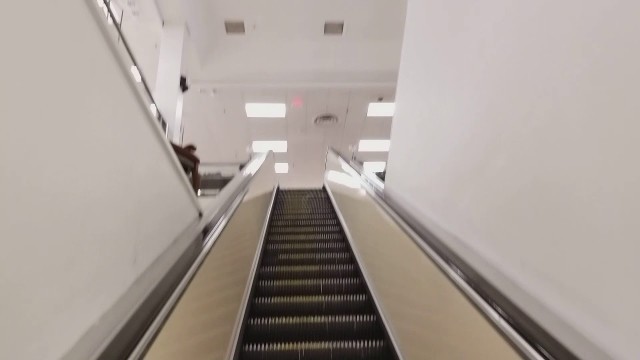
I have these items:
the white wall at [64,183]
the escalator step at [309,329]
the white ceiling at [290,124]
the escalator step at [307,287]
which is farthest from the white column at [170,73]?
the white wall at [64,183]

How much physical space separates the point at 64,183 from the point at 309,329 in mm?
1805

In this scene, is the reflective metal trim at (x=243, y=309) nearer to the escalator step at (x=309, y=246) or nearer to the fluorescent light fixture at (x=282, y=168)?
the escalator step at (x=309, y=246)

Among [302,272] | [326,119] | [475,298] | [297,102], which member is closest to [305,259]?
[302,272]

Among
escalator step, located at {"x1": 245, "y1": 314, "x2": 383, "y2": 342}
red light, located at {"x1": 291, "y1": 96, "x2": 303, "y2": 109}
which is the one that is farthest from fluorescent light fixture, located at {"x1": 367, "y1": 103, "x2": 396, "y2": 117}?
escalator step, located at {"x1": 245, "y1": 314, "x2": 383, "y2": 342}

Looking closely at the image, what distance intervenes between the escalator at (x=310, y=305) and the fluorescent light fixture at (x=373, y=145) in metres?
8.84

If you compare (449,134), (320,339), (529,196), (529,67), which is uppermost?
(529,67)

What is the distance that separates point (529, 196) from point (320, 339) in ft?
5.21

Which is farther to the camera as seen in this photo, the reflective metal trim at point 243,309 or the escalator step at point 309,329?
the escalator step at point 309,329

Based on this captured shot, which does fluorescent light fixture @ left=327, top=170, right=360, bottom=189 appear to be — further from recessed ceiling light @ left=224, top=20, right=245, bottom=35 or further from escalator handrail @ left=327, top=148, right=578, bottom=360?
recessed ceiling light @ left=224, top=20, right=245, bottom=35

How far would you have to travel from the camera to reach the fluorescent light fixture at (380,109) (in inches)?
443

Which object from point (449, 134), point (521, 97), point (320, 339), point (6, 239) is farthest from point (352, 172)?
point (6, 239)

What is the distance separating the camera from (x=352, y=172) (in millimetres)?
5434

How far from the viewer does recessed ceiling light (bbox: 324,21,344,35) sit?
9.09 m

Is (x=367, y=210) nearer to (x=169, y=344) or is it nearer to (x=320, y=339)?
(x=320, y=339)
